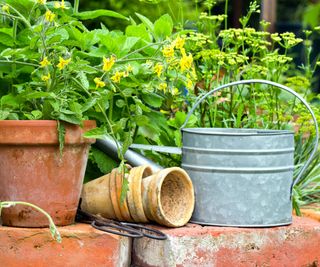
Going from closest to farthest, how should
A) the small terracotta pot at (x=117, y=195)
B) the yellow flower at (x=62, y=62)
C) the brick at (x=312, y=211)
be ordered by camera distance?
1. the yellow flower at (x=62, y=62)
2. the small terracotta pot at (x=117, y=195)
3. the brick at (x=312, y=211)

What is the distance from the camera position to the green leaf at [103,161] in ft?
8.43

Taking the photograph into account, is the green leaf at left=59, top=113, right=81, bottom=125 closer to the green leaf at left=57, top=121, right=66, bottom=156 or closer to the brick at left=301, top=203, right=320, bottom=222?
the green leaf at left=57, top=121, right=66, bottom=156

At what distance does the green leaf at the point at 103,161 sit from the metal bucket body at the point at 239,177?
30cm

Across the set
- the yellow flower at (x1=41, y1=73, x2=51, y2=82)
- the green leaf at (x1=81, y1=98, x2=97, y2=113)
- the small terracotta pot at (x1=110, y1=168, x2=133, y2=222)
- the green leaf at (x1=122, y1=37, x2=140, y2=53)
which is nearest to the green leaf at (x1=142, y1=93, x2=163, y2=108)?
the green leaf at (x1=122, y1=37, x2=140, y2=53)

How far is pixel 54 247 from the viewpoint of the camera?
2.23 metres

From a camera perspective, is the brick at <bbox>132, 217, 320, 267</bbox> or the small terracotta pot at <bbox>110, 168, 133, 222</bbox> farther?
the small terracotta pot at <bbox>110, 168, 133, 222</bbox>

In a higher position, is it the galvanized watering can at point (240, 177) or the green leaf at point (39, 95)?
the green leaf at point (39, 95)

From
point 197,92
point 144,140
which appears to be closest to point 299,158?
point 197,92

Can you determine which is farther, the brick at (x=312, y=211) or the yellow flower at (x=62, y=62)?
the brick at (x=312, y=211)

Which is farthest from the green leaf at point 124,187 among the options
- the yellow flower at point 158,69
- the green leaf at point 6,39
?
the green leaf at point 6,39

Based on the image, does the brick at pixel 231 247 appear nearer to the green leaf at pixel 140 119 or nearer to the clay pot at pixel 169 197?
the clay pot at pixel 169 197

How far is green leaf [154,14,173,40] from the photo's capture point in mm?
2611

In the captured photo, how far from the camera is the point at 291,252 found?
248cm

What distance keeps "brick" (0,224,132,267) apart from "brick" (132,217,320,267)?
6.7 inches
